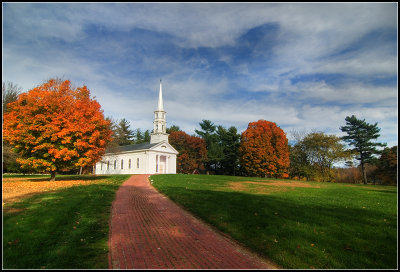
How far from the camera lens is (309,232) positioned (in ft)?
21.6

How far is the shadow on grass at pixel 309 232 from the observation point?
16.6 ft

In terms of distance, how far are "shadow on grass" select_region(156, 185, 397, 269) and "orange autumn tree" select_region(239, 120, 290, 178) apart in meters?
34.2

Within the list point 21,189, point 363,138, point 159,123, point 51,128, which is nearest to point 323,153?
point 363,138

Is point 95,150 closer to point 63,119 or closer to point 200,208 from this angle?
point 63,119

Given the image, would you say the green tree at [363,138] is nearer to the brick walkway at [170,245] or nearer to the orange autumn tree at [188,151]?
the orange autumn tree at [188,151]

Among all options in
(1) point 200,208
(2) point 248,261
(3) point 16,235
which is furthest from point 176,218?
(3) point 16,235

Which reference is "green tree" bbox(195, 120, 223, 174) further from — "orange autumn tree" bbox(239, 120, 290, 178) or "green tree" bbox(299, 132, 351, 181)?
"green tree" bbox(299, 132, 351, 181)

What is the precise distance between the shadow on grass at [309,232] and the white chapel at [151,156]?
30248 millimetres

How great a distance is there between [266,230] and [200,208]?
3540 millimetres

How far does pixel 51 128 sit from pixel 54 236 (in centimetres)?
1438

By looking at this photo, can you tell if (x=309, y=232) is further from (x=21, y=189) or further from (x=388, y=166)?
(x=388, y=166)

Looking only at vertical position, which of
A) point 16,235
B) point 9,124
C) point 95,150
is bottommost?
point 16,235

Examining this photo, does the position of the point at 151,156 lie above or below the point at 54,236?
above

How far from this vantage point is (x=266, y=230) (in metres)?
6.91
